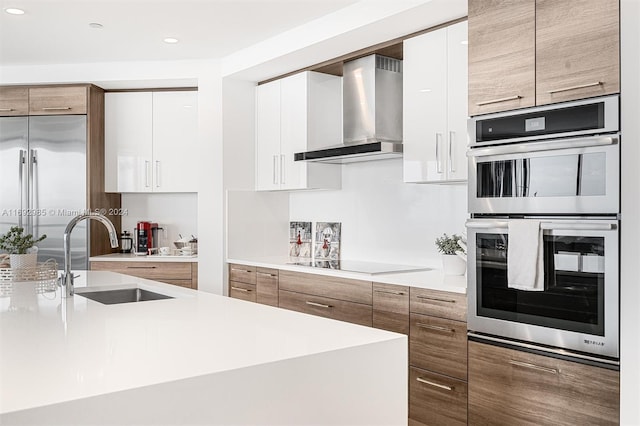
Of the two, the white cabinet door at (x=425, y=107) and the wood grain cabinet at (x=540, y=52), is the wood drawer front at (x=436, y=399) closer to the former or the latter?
the white cabinet door at (x=425, y=107)

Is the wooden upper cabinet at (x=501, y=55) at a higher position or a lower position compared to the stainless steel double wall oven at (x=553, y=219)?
higher

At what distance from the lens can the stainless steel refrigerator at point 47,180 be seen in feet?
16.6

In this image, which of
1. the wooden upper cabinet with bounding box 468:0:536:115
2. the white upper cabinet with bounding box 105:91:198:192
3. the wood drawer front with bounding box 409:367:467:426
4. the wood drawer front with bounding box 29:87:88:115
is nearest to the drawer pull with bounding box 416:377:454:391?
the wood drawer front with bounding box 409:367:467:426

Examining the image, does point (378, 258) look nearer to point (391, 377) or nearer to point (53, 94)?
point (391, 377)

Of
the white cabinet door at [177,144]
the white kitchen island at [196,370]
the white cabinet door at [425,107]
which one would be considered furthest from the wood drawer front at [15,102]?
the white kitchen island at [196,370]

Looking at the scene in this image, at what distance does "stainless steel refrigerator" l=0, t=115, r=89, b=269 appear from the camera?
507 cm

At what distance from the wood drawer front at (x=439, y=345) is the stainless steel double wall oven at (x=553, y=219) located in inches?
6.1

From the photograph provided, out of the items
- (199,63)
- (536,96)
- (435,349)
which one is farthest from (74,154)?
(536,96)

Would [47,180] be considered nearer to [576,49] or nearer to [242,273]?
[242,273]

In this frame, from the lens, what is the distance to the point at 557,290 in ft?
8.04

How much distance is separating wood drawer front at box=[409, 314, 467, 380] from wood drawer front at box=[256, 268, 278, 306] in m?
1.36

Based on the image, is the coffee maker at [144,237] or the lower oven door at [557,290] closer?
the lower oven door at [557,290]

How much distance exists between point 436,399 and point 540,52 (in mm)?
1805

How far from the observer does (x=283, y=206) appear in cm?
519
